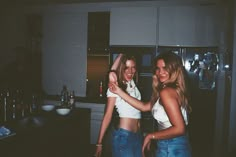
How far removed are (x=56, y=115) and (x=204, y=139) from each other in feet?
7.10

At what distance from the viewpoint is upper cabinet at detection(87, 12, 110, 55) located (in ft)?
14.6

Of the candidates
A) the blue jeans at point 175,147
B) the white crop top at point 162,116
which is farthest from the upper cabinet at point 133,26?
the blue jeans at point 175,147

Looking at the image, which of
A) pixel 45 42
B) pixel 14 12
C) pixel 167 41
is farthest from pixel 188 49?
pixel 14 12

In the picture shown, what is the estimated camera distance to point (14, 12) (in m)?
5.05

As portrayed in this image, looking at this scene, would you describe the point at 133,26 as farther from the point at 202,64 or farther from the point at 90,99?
the point at 90,99

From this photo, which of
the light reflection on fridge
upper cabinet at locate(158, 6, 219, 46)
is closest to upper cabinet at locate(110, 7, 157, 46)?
upper cabinet at locate(158, 6, 219, 46)

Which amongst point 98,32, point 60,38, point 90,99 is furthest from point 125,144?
point 60,38

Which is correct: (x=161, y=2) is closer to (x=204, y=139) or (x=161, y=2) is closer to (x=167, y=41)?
(x=167, y=41)

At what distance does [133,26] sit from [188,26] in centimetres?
84

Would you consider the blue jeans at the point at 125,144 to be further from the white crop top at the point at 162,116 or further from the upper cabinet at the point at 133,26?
the upper cabinet at the point at 133,26

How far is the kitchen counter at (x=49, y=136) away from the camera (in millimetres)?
2244

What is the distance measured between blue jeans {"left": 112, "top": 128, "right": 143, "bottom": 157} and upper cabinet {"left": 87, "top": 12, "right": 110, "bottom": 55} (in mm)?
2491

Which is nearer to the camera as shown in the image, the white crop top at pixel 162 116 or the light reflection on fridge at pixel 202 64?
the white crop top at pixel 162 116

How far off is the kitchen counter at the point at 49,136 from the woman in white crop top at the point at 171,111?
110 cm
